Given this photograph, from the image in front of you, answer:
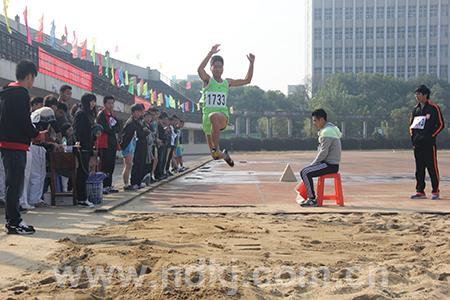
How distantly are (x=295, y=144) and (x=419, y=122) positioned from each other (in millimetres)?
55322

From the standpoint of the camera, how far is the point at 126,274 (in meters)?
4.20

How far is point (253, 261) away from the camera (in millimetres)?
4699

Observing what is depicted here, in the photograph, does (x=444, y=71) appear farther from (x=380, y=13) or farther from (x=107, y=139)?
(x=107, y=139)

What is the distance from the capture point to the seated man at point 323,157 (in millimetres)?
9305

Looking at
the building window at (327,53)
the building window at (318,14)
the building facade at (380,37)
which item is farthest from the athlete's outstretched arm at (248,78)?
the building window at (318,14)

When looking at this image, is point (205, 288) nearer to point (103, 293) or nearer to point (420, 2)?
point (103, 293)

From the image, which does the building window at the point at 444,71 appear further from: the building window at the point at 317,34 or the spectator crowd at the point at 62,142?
the spectator crowd at the point at 62,142

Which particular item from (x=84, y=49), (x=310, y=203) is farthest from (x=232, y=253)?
(x=84, y=49)

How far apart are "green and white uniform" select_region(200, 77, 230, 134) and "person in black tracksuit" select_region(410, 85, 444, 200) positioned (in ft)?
13.4

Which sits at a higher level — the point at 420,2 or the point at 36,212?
the point at 420,2

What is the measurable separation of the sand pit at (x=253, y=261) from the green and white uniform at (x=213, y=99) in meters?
1.94

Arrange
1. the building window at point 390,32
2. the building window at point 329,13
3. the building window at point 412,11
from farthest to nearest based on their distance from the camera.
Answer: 1. the building window at point 329,13
2. the building window at point 390,32
3. the building window at point 412,11

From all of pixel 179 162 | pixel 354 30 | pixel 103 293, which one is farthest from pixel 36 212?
pixel 354 30

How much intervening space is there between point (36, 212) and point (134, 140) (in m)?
4.06
